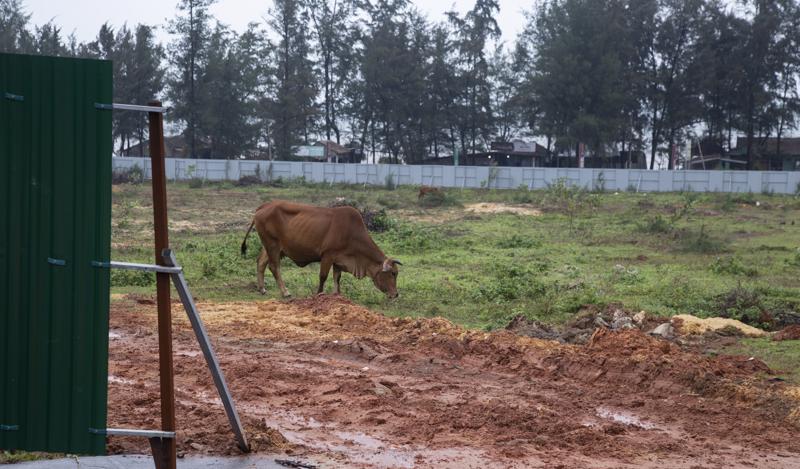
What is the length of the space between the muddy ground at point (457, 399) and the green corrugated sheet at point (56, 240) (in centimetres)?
120

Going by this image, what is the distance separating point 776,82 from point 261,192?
32.7m

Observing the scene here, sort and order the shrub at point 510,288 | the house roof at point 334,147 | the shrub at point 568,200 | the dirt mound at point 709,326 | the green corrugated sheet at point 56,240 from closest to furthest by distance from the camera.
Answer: the green corrugated sheet at point 56,240 < the dirt mound at point 709,326 < the shrub at point 510,288 < the shrub at point 568,200 < the house roof at point 334,147

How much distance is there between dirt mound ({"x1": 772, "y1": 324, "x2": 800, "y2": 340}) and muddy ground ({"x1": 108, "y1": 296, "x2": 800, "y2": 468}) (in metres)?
1.54

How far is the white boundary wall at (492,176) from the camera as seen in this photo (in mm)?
44656

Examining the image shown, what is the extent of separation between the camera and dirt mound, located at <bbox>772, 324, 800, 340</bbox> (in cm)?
1139

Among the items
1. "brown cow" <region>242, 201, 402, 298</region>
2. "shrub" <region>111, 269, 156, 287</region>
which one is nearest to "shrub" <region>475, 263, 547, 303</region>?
"brown cow" <region>242, 201, 402, 298</region>

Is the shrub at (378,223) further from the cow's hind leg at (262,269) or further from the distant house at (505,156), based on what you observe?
the distant house at (505,156)

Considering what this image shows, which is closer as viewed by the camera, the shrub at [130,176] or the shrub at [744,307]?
the shrub at [744,307]

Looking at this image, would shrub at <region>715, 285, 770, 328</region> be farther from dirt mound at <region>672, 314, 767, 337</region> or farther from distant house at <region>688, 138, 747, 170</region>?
distant house at <region>688, 138, 747, 170</region>

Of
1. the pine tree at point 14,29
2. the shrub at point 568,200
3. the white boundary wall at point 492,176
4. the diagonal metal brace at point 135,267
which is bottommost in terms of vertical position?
the shrub at point 568,200

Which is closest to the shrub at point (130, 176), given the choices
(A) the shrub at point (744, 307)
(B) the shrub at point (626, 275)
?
(B) the shrub at point (626, 275)

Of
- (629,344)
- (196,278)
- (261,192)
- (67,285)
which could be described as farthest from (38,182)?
(261,192)

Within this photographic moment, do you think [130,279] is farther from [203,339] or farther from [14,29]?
[14,29]

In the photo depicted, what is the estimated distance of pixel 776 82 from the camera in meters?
56.9
